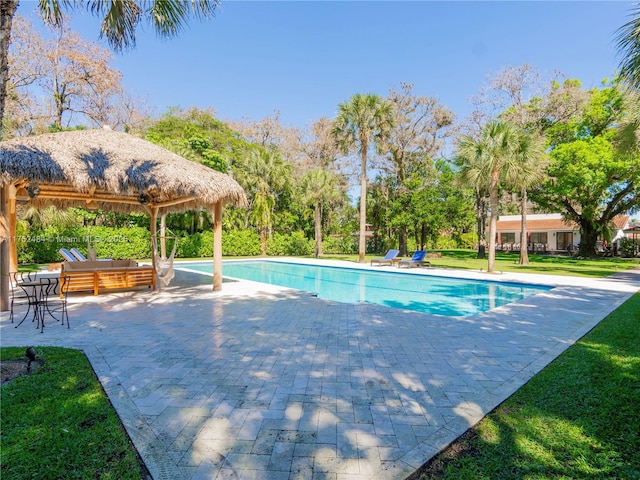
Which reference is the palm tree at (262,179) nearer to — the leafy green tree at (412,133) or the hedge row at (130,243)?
the hedge row at (130,243)

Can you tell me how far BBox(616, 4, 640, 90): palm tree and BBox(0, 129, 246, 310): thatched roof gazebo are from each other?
9260 millimetres

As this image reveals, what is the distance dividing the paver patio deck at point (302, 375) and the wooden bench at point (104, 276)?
5.83 ft

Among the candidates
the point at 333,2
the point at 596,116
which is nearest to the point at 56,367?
the point at 333,2

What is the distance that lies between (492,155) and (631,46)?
20.7 ft

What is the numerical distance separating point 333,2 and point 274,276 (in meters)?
11.3

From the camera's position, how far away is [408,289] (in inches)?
477

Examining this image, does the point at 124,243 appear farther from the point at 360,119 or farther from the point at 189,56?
the point at 360,119

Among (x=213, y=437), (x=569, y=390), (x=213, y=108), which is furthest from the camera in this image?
(x=213, y=108)

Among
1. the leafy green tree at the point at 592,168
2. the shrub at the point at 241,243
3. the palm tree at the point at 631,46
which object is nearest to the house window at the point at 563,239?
the leafy green tree at the point at 592,168

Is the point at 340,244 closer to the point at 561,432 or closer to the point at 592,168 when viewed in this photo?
the point at 592,168

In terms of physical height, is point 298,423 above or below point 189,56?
below

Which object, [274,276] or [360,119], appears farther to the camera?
[360,119]

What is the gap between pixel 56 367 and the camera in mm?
3957

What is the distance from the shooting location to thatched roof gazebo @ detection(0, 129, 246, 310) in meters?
7.05
